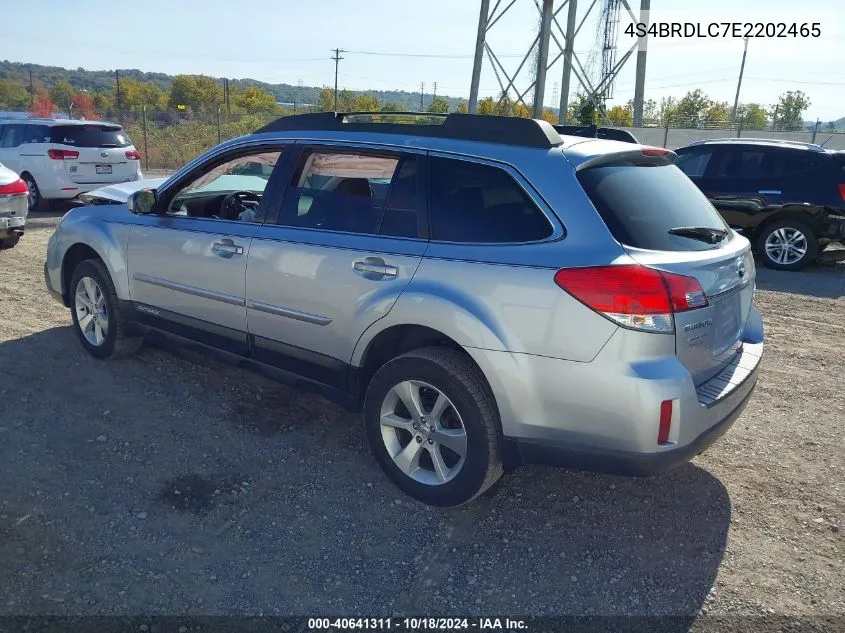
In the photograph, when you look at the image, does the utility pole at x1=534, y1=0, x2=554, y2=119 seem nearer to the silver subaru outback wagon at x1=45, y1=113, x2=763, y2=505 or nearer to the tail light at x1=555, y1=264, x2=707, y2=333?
the silver subaru outback wagon at x1=45, y1=113, x2=763, y2=505

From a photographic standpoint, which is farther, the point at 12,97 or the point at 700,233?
the point at 12,97

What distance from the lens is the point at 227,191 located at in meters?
5.33

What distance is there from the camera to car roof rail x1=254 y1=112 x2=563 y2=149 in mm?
3301

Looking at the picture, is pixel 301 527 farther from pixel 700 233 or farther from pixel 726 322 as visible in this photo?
pixel 700 233

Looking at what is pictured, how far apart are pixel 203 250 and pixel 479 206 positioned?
1.92m

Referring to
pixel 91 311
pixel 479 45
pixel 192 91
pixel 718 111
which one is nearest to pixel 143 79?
pixel 192 91

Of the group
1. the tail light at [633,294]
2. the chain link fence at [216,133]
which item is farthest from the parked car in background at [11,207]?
the chain link fence at [216,133]

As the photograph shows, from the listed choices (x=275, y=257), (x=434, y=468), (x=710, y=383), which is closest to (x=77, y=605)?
(x=434, y=468)

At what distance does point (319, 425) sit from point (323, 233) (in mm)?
1269

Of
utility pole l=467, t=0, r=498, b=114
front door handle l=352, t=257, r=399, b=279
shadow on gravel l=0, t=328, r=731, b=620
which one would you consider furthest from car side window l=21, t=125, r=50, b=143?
utility pole l=467, t=0, r=498, b=114

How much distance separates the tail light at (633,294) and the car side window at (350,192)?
0.99 meters

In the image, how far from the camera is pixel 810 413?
4680mm

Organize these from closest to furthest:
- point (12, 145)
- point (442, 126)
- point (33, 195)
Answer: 1. point (442, 126)
2. point (33, 195)
3. point (12, 145)

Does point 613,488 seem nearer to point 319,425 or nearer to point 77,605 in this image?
point 319,425
